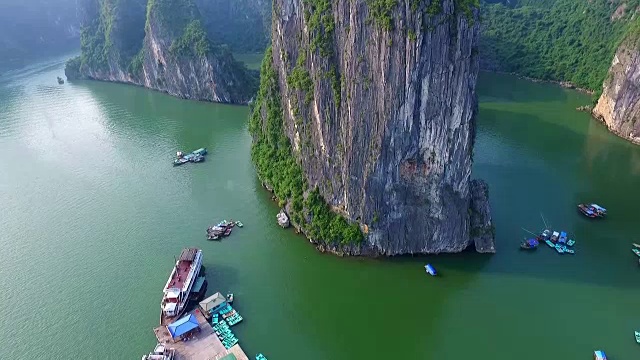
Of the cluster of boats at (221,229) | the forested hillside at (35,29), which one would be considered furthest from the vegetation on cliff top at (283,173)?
the forested hillside at (35,29)

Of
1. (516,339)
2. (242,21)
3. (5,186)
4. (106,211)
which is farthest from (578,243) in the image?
(242,21)

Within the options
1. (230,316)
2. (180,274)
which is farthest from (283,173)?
(230,316)

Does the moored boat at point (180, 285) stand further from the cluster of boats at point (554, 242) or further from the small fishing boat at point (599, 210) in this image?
the small fishing boat at point (599, 210)

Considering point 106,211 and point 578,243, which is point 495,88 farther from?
point 106,211

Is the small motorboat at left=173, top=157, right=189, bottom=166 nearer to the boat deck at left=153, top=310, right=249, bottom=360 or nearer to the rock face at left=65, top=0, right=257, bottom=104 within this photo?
the rock face at left=65, top=0, right=257, bottom=104

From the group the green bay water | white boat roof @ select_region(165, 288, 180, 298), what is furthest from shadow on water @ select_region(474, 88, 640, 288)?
white boat roof @ select_region(165, 288, 180, 298)
